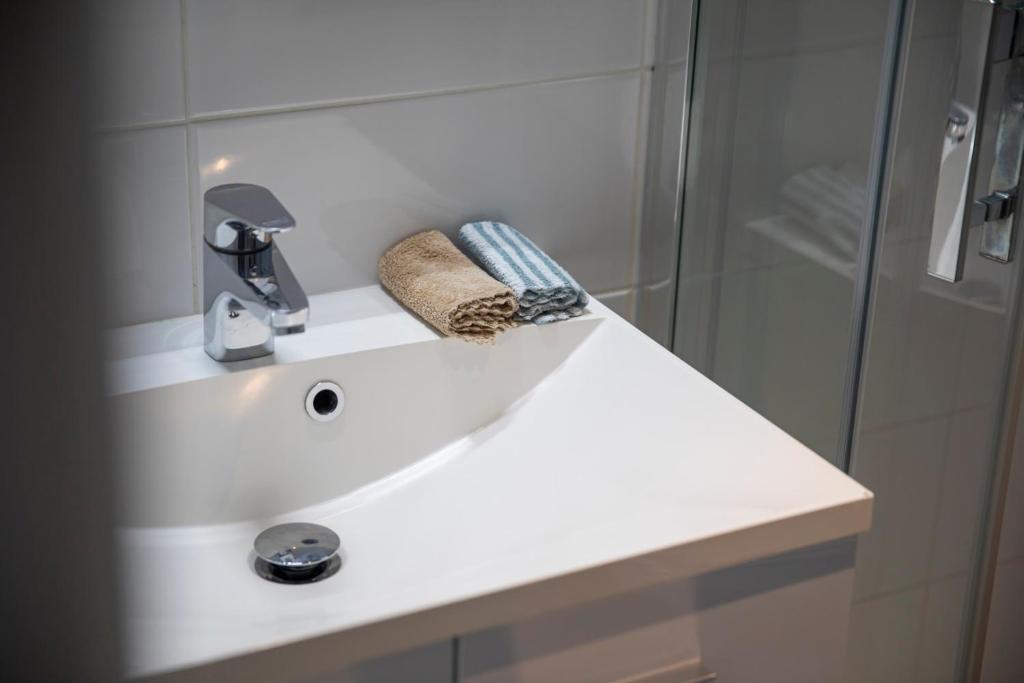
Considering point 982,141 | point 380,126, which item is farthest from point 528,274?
point 982,141

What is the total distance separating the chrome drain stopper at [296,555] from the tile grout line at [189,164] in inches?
10.2

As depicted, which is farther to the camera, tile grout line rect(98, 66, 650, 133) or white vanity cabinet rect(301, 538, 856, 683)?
tile grout line rect(98, 66, 650, 133)

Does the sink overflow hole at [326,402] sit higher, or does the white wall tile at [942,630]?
the sink overflow hole at [326,402]

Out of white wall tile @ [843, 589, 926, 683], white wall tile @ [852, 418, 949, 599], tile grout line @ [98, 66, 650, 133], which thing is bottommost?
white wall tile @ [843, 589, 926, 683]

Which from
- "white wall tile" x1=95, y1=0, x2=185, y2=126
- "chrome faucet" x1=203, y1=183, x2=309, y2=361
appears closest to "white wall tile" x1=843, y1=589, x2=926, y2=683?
"chrome faucet" x1=203, y1=183, x2=309, y2=361

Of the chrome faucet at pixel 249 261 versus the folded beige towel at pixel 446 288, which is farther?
the folded beige towel at pixel 446 288

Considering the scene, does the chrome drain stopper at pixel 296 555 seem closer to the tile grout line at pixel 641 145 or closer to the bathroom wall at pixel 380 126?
the bathroom wall at pixel 380 126

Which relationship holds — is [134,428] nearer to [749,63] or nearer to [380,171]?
[380,171]

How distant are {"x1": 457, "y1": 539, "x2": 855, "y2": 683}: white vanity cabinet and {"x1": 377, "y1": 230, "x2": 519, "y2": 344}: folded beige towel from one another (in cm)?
31

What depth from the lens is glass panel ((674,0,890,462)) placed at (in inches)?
42.1

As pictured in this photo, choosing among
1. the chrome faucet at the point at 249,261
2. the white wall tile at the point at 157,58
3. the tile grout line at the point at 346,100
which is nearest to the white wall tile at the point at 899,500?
the tile grout line at the point at 346,100

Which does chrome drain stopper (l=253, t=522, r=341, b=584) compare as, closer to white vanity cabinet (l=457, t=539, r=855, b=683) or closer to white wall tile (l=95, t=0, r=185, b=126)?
white vanity cabinet (l=457, t=539, r=855, b=683)

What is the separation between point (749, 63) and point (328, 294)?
1.58ft

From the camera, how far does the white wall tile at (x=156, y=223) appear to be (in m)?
1.00
